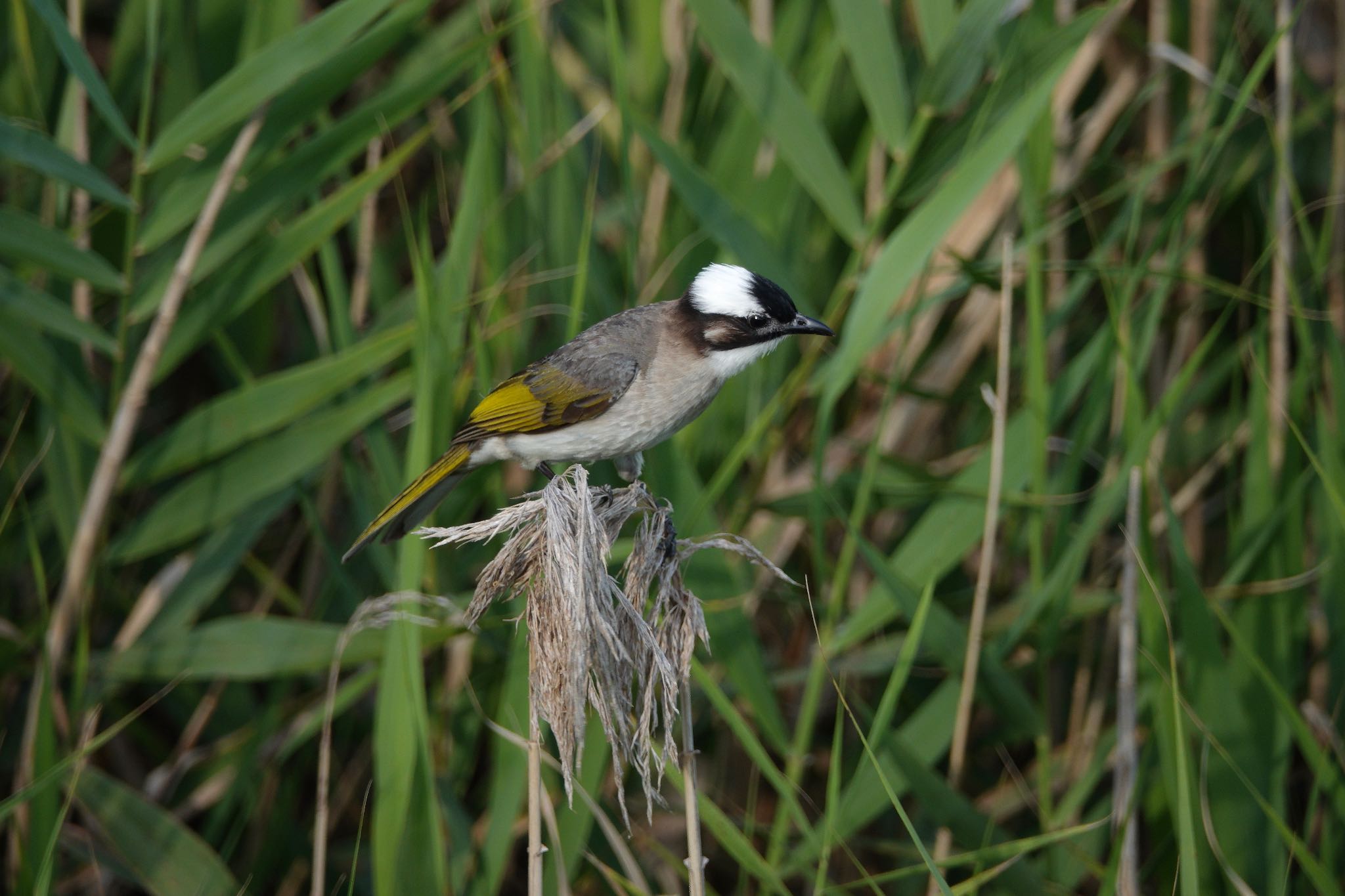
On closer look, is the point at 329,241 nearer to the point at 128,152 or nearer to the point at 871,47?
the point at 871,47

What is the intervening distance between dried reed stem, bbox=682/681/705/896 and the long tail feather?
2.71ft

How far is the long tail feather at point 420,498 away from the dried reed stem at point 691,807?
0.83m

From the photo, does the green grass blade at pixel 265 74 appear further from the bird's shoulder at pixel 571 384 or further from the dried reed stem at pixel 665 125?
the dried reed stem at pixel 665 125

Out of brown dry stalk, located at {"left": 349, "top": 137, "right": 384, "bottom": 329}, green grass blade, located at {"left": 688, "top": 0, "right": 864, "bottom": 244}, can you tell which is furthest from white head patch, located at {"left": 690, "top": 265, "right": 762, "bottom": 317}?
brown dry stalk, located at {"left": 349, "top": 137, "right": 384, "bottom": 329}

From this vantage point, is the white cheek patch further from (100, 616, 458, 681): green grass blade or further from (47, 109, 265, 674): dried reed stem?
(47, 109, 265, 674): dried reed stem

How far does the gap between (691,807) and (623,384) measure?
1.13 m

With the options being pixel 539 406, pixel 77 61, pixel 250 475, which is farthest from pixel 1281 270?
pixel 77 61

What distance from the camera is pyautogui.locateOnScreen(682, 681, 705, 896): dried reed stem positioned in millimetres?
2076

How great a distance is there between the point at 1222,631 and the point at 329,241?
258 centimetres

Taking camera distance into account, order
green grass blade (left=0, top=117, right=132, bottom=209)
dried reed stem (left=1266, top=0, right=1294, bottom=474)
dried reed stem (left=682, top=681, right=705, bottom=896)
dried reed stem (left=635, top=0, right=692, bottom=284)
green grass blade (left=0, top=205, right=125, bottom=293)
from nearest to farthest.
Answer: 1. dried reed stem (left=682, top=681, right=705, bottom=896)
2. green grass blade (left=0, top=117, right=132, bottom=209)
3. green grass blade (left=0, top=205, right=125, bottom=293)
4. dried reed stem (left=1266, top=0, right=1294, bottom=474)
5. dried reed stem (left=635, top=0, right=692, bottom=284)

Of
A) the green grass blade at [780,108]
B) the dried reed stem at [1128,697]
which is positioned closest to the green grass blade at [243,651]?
the green grass blade at [780,108]

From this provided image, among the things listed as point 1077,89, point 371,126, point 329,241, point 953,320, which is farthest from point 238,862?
point 1077,89

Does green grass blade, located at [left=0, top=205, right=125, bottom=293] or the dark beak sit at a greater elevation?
green grass blade, located at [left=0, top=205, right=125, bottom=293]

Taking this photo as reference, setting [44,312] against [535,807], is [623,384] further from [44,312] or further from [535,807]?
[44,312]
